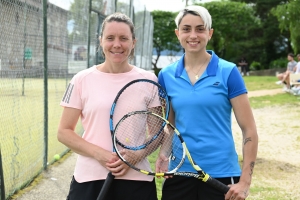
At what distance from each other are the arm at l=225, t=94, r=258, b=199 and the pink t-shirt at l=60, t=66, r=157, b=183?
22.5 inches

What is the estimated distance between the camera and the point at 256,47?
41.5m

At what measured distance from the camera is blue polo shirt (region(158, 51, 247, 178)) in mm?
2602

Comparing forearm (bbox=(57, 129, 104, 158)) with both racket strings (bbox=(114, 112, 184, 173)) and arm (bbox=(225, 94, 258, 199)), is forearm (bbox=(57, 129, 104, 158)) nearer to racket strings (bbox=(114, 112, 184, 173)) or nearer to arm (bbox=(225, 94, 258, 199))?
racket strings (bbox=(114, 112, 184, 173))

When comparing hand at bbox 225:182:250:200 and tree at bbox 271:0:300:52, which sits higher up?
tree at bbox 271:0:300:52

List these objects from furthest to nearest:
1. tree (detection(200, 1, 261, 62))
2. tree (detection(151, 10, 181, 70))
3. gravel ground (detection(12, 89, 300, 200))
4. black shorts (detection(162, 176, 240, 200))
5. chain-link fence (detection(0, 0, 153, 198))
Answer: tree (detection(151, 10, 181, 70)) → tree (detection(200, 1, 261, 62)) → gravel ground (detection(12, 89, 300, 200)) → chain-link fence (detection(0, 0, 153, 198)) → black shorts (detection(162, 176, 240, 200))

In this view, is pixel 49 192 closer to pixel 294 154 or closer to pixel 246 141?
pixel 246 141

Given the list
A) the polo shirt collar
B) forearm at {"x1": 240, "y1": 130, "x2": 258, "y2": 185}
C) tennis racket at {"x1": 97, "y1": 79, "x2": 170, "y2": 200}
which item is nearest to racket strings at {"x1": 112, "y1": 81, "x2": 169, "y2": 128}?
tennis racket at {"x1": 97, "y1": 79, "x2": 170, "y2": 200}

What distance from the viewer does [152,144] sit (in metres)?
2.69

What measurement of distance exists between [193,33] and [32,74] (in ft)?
9.84

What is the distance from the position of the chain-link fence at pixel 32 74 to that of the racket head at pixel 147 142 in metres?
2.09

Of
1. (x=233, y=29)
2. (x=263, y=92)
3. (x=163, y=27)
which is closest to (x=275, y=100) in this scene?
(x=263, y=92)

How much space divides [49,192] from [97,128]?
2763mm

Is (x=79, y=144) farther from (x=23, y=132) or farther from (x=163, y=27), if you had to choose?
(x=163, y=27)

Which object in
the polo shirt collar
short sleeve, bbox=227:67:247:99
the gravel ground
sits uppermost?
the polo shirt collar
